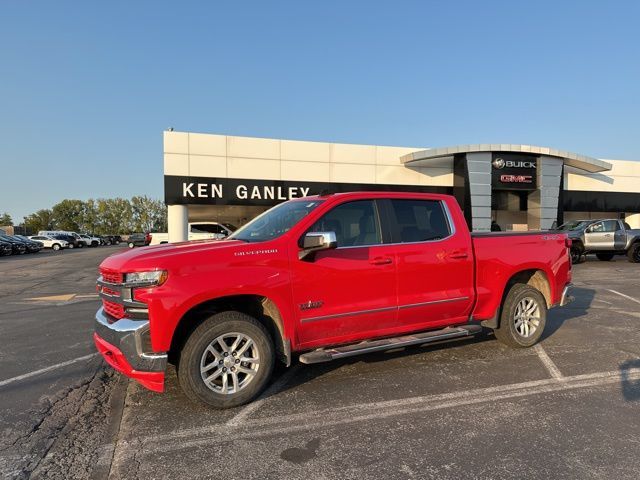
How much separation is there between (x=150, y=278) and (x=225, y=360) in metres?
0.98

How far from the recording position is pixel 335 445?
3.29 m

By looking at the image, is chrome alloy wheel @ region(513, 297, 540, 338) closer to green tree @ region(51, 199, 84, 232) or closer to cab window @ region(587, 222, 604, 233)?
cab window @ region(587, 222, 604, 233)

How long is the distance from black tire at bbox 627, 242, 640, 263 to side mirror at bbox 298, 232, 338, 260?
18.8 m

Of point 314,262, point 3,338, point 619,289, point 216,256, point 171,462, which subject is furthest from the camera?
point 619,289

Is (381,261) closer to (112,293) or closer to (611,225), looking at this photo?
(112,293)

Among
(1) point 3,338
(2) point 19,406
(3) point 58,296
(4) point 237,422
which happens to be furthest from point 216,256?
(3) point 58,296

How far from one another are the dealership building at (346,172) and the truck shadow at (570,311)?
14165 millimetres

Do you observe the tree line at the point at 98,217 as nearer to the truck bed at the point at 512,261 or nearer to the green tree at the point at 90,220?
the green tree at the point at 90,220

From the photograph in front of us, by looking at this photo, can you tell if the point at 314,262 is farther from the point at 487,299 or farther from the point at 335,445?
the point at 487,299

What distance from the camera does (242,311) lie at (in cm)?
418

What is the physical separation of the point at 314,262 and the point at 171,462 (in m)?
2.02

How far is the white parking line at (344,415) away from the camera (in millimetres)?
3391

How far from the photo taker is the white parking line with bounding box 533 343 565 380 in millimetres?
4730

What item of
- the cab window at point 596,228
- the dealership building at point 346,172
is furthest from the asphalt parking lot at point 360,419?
the dealership building at point 346,172
